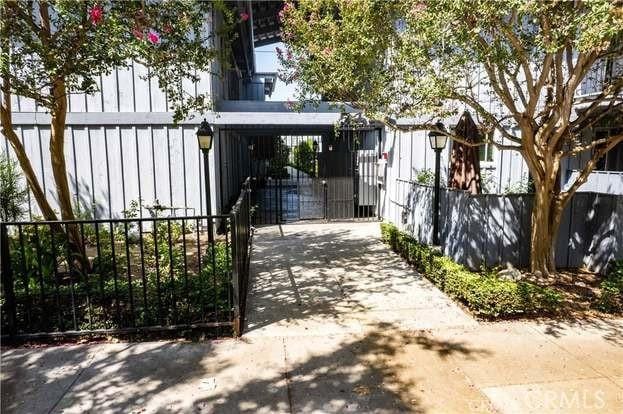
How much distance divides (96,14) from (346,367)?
13.6 feet

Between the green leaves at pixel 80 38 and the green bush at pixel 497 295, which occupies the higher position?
the green leaves at pixel 80 38

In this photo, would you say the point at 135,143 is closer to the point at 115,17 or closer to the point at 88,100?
the point at 88,100

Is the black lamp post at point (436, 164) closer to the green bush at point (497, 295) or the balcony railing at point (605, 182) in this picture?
the green bush at point (497, 295)

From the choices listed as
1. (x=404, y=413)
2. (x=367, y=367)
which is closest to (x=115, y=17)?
(x=367, y=367)

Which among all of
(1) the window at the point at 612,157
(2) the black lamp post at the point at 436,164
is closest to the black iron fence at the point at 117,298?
(2) the black lamp post at the point at 436,164

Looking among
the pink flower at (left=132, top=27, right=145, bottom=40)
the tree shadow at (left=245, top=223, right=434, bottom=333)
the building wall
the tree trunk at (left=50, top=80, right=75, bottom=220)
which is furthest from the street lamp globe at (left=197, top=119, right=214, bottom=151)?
the pink flower at (left=132, top=27, right=145, bottom=40)

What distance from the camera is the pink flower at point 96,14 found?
408 centimetres

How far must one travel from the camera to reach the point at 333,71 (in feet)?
23.5

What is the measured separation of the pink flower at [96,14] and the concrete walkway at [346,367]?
3.26 meters

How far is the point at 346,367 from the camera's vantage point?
152 inches

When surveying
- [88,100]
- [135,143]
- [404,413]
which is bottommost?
[404,413]

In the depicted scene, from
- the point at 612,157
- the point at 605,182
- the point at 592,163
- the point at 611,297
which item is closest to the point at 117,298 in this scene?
the point at 611,297

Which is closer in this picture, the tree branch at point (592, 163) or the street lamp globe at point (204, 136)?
the tree branch at point (592, 163)

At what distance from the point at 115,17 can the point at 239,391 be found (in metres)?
3.73
